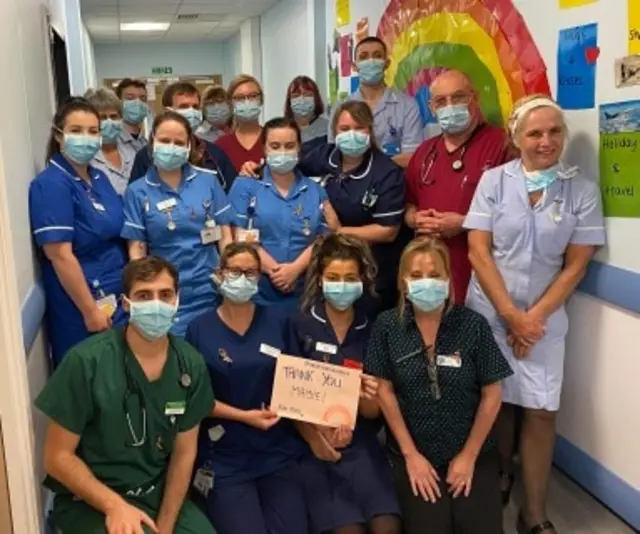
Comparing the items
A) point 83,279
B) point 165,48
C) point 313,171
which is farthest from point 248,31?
point 83,279

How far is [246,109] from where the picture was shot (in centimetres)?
322

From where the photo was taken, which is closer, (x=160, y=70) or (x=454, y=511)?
(x=454, y=511)

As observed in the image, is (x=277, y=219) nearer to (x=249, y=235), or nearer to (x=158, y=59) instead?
(x=249, y=235)

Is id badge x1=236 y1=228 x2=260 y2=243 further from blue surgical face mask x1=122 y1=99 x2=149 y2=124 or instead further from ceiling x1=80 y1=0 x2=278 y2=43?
ceiling x1=80 y1=0 x2=278 y2=43

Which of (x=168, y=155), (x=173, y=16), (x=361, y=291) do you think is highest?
(x=173, y=16)

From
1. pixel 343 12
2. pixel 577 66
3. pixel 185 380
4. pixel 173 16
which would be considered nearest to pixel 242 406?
pixel 185 380

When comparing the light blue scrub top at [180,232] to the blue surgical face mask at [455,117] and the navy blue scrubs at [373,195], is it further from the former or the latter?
the blue surgical face mask at [455,117]

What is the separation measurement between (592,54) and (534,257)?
0.75 metres

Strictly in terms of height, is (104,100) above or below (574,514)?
above

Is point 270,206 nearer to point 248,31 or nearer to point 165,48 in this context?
point 248,31

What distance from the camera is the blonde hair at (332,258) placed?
A: 232cm

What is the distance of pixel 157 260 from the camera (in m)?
1.98

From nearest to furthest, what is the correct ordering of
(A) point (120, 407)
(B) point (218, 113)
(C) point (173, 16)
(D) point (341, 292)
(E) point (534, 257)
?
1. (A) point (120, 407)
2. (D) point (341, 292)
3. (E) point (534, 257)
4. (B) point (218, 113)
5. (C) point (173, 16)

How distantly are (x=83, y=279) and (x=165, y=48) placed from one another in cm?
1081
